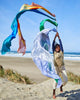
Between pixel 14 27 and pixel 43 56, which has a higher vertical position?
pixel 14 27

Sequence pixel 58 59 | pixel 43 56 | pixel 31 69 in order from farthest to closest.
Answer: pixel 31 69 < pixel 58 59 < pixel 43 56

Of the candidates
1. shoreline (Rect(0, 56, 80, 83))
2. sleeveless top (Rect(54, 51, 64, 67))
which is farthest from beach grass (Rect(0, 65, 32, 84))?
sleeveless top (Rect(54, 51, 64, 67))

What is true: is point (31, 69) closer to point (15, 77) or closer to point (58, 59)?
point (15, 77)

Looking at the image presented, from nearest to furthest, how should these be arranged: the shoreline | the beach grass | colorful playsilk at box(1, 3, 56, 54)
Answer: colorful playsilk at box(1, 3, 56, 54) < the beach grass < the shoreline

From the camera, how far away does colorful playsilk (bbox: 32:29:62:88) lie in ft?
16.4

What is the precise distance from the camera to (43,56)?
5.22m

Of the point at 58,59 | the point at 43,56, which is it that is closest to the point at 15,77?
the point at 58,59

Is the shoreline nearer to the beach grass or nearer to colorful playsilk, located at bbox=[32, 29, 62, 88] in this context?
the beach grass

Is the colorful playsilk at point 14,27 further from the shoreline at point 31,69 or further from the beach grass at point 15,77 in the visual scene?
the shoreline at point 31,69

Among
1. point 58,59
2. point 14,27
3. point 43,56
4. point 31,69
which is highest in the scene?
point 14,27

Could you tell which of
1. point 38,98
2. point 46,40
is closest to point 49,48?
point 46,40

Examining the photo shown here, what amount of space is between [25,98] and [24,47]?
167 centimetres

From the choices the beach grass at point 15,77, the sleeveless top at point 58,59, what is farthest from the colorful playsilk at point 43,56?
the beach grass at point 15,77

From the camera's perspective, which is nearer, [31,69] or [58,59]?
[58,59]
